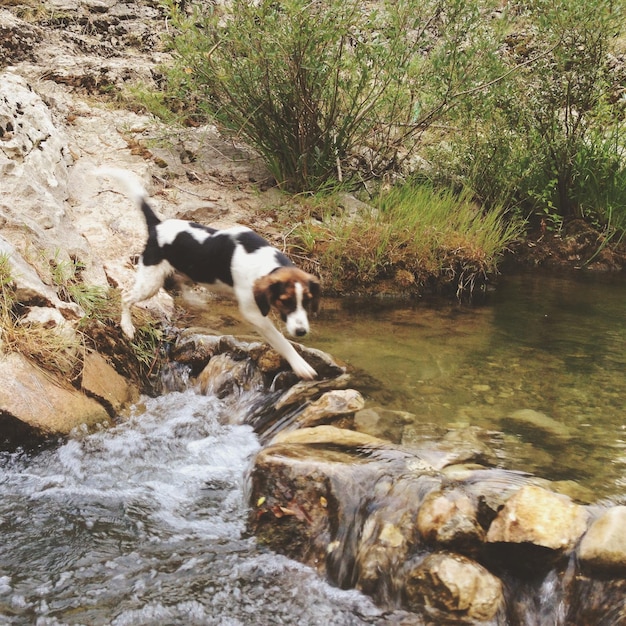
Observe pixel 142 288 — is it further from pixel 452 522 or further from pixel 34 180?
pixel 452 522

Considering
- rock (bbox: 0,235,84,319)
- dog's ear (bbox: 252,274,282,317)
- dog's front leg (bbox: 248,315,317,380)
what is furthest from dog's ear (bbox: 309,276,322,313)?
rock (bbox: 0,235,84,319)

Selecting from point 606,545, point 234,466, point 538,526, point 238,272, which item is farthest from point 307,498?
point 238,272

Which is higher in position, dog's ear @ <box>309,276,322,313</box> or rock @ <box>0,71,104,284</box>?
rock @ <box>0,71,104,284</box>

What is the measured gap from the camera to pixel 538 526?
2.21 metres

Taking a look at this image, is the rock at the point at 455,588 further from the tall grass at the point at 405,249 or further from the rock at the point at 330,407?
the tall grass at the point at 405,249

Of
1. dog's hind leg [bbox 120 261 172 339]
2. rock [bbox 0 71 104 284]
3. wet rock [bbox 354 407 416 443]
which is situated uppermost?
rock [bbox 0 71 104 284]

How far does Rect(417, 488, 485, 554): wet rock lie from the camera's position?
2.28 metres

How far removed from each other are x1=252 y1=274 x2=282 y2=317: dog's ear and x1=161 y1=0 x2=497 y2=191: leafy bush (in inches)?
120

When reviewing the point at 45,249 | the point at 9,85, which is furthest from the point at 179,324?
the point at 9,85

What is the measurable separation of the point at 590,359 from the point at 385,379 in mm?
1510

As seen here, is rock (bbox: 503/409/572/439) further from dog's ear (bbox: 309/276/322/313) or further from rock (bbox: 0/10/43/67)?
rock (bbox: 0/10/43/67)

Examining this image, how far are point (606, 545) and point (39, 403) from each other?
2.68m

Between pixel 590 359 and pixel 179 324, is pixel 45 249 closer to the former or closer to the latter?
pixel 179 324

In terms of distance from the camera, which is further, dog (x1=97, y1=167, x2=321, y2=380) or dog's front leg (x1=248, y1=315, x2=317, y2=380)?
dog's front leg (x1=248, y1=315, x2=317, y2=380)
